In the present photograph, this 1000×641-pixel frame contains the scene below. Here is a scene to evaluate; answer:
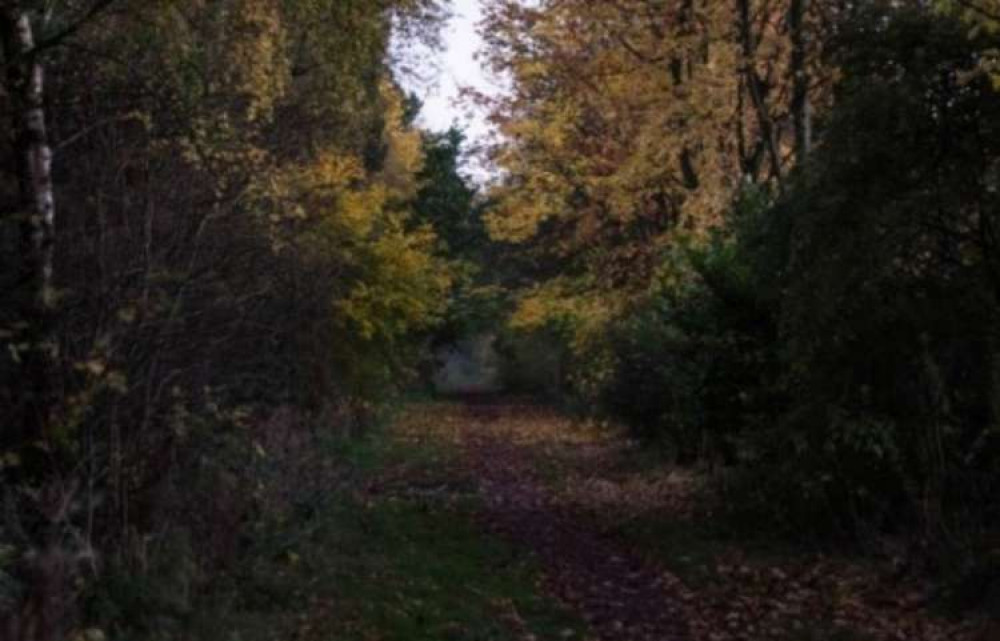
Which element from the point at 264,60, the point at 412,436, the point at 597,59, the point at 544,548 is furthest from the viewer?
the point at 412,436

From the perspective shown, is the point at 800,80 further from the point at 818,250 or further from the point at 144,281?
the point at 144,281

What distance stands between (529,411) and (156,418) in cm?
4026

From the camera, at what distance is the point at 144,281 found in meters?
9.03

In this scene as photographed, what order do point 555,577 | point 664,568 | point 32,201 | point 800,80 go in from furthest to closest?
point 800,80 → point 664,568 → point 555,577 → point 32,201

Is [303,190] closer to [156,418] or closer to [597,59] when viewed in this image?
[156,418]

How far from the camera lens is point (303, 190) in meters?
16.4

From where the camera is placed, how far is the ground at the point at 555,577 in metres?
10.2

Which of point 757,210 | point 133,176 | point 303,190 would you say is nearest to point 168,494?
point 133,176

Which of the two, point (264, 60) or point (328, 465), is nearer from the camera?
point (264, 60)

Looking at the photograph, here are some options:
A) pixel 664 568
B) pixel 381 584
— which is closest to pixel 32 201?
pixel 381 584

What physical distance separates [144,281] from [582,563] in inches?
261

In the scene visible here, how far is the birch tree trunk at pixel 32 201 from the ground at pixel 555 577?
2.18 meters

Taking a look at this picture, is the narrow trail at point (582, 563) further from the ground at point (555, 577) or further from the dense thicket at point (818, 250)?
the dense thicket at point (818, 250)

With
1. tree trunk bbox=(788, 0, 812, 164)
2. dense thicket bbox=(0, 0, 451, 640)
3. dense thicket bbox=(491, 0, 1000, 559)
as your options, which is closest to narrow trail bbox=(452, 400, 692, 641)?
dense thicket bbox=(491, 0, 1000, 559)
